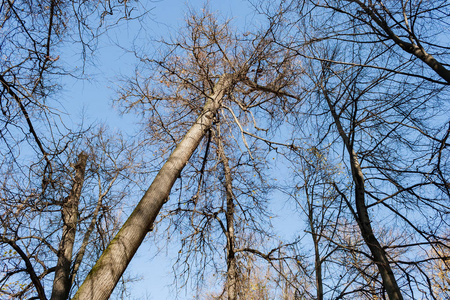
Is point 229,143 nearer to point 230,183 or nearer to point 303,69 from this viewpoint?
point 230,183

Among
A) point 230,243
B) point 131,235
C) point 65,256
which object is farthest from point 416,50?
point 65,256

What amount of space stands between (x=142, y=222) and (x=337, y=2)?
125 inches

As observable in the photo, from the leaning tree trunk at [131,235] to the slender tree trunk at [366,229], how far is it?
205 cm

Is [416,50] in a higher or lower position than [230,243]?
higher

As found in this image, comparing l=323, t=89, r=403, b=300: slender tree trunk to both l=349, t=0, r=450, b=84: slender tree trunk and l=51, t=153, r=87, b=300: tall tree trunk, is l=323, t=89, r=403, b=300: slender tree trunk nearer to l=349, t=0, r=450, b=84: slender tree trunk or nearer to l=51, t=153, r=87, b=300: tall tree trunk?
l=349, t=0, r=450, b=84: slender tree trunk

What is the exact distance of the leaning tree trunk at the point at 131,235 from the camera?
2.82m

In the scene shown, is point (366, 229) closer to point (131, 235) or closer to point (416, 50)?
point (416, 50)

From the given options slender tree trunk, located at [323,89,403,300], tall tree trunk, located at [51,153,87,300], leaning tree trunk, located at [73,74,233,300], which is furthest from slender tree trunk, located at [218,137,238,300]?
tall tree trunk, located at [51,153,87,300]

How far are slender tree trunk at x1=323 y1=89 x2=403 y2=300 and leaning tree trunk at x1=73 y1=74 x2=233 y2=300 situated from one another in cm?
205

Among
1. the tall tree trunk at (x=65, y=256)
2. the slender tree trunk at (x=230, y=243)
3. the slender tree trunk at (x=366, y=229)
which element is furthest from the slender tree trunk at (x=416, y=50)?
the tall tree trunk at (x=65, y=256)

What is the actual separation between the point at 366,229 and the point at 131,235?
259cm

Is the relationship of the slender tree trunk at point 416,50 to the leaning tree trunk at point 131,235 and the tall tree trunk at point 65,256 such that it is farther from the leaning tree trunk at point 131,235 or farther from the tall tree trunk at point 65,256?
the tall tree trunk at point 65,256

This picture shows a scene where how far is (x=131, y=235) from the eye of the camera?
3205 mm

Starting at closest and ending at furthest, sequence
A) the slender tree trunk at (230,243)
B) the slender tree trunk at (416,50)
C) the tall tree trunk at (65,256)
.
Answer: the slender tree trunk at (416,50)
the slender tree trunk at (230,243)
the tall tree trunk at (65,256)
